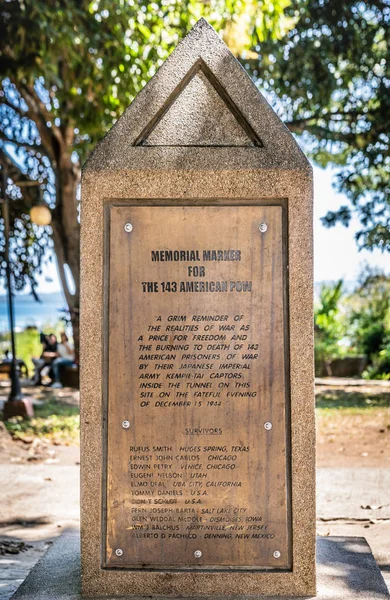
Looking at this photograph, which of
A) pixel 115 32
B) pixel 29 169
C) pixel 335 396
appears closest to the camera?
pixel 115 32

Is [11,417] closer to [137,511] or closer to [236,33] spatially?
[236,33]

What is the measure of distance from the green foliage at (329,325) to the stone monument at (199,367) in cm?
1461

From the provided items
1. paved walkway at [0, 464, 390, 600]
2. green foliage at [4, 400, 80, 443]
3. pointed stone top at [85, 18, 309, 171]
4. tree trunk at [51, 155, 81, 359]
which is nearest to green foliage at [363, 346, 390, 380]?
tree trunk at [51, 155, 81, 359]

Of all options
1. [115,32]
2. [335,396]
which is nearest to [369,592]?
[115,32]

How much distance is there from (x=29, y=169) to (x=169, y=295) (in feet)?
54.2

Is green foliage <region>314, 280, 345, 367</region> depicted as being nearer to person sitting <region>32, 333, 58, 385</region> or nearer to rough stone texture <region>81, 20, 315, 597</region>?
person sitting <region>32, 333, 58, 385</region>

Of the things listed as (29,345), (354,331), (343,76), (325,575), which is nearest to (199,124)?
(325,575)

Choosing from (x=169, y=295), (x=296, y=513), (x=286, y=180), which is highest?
(x=286, y=180)

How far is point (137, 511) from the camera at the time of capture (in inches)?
131

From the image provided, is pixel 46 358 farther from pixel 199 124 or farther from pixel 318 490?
pixel 199 124

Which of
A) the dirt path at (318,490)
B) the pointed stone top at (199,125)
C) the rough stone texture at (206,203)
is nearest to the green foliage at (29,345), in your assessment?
the dirt path at (318,490)

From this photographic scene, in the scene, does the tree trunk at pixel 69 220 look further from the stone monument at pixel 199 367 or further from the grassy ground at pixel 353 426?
the stone monument at pixel 199 367

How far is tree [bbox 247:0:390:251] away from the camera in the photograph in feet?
43.6

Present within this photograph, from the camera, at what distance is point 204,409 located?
334cm
